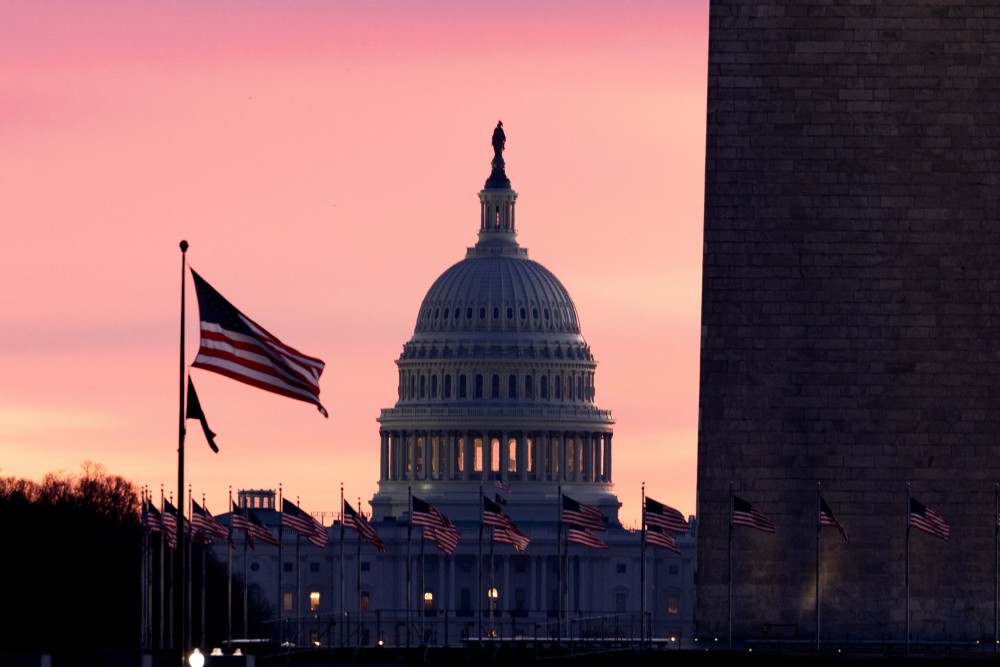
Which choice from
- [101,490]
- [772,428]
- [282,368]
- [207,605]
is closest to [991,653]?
[772,428]

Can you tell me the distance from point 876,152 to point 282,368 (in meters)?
42.0

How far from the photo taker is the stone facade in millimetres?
123625

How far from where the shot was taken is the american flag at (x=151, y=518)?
131 meters

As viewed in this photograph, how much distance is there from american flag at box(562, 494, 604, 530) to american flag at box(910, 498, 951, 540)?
10478mm

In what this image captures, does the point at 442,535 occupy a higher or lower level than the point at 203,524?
lower

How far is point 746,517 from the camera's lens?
120m

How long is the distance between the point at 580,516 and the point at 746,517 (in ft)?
23.6

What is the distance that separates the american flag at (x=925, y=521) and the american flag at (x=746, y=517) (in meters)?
4.32

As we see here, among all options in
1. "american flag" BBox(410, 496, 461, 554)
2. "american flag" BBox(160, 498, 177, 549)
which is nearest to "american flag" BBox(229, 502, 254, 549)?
"american flag" BBox(160, 498, 177, 549)

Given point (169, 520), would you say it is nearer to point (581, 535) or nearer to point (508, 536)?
point (508, 536)

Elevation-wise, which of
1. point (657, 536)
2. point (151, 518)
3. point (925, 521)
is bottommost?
point (657, 536)

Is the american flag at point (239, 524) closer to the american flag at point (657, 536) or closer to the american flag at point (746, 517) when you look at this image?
the american flag at point (657, 536)

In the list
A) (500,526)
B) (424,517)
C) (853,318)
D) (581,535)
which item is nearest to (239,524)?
(424,517)

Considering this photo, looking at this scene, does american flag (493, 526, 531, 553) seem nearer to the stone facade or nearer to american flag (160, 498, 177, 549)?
the stone facade
